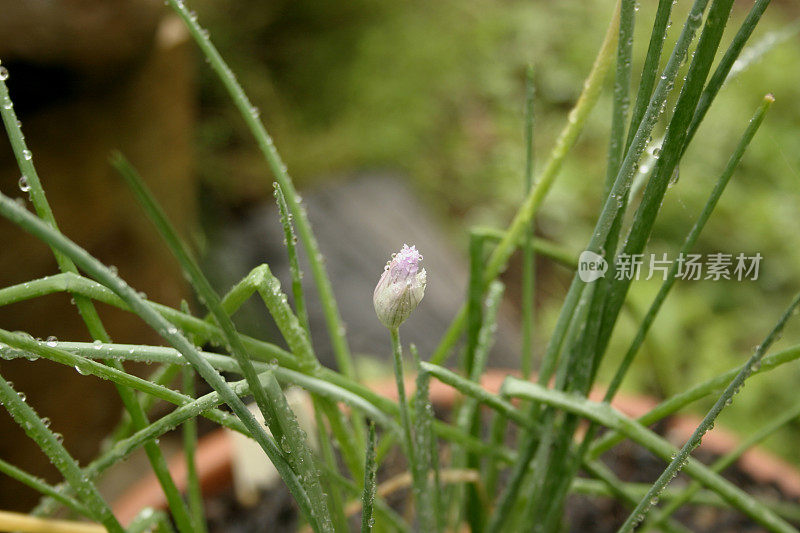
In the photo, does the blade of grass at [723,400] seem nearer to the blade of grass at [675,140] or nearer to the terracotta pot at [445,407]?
the blade of grass at [675,140]

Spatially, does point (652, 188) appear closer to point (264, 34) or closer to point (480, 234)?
point (480, 234)

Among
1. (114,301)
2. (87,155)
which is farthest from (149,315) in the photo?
(87,155)

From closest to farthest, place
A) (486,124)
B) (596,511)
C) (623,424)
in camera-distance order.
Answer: (623,424) < (596,511) < (486,124)

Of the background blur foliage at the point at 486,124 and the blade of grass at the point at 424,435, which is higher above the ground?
the background blur foliage at the point at 486,124

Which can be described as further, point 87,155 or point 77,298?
point 87,155

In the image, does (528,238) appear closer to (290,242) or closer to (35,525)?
Result: (290,242)

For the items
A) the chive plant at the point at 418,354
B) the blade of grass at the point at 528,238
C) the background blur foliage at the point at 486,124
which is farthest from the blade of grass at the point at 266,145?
the background blur foliage at the point at 486,124

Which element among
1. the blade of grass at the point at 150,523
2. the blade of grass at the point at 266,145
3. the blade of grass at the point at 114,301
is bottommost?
the blade of grass at the point at 150,523
